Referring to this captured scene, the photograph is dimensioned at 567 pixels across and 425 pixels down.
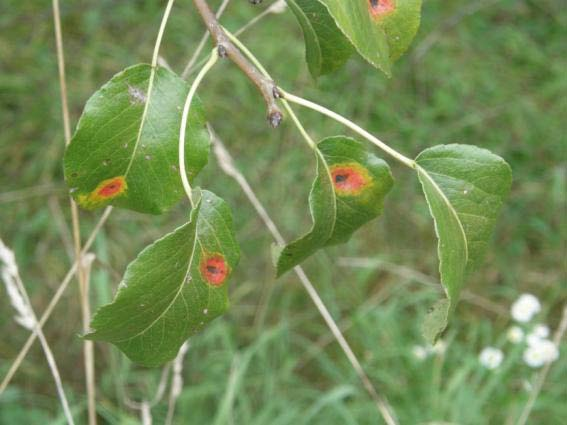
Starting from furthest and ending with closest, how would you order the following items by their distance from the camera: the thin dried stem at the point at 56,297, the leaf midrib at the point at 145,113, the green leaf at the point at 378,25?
the thin dried stem at the point at 56,297
the leaf midrib at the point at 145,113
the green leaf at the point at 378,25

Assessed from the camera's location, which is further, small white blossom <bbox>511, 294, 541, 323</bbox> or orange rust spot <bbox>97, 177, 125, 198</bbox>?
small white blossom <bbox>511, 294, 541, 323</bbox>

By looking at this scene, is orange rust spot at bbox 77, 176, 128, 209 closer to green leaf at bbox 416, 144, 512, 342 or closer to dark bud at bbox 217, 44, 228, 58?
dark bud at bbox 217, 44, 228, 58

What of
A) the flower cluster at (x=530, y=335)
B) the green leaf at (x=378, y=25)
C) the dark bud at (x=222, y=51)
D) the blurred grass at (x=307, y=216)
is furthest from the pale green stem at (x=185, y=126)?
the flower cluster at (x=530, y=335)

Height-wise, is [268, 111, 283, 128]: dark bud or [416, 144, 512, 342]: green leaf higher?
[268, 111, 283, 128]: dark bud

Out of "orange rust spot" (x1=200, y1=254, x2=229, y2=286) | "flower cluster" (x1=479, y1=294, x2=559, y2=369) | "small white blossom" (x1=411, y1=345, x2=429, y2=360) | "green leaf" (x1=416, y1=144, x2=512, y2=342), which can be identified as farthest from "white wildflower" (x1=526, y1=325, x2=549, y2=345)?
"orange rust spot" (x1=200, y1=254, x2=229, y2=286)

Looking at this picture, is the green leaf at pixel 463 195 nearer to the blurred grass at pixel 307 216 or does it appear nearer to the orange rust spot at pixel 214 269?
the orange rust spot at pixel 214 269

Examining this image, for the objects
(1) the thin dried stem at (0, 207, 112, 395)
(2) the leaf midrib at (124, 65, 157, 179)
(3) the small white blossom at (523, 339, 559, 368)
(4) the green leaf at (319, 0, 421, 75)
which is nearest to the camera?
(4) the green leaf at (319, 0, 421, 75)

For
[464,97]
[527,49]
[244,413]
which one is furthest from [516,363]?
[527,49]

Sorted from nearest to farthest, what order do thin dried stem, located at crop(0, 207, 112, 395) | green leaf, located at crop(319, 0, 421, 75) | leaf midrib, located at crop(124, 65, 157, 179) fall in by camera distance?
green leaf, located at crop(319, 0, 421, 75) < leaf midrib, located at crop(124, 65, 157, 179) < thin dried stem, located at crop(0, 207, 112, 395)
